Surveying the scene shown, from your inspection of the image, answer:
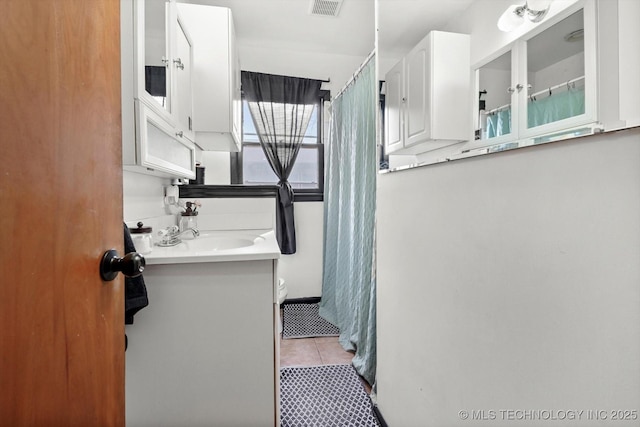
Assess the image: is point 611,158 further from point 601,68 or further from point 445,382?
point 445,382

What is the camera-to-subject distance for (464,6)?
0.74 metres

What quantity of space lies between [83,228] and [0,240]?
16 cm

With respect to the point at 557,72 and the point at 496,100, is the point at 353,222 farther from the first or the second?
the point at 557,72

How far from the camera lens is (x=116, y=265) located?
56cm

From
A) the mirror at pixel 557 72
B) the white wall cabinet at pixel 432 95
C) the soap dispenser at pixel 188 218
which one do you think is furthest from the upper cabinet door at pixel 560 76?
the soap dispenser at pixel 188 218

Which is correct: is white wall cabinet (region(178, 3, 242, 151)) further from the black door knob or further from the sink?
the black door knob

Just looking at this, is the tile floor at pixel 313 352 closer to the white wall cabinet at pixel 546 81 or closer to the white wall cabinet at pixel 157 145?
the white wall cabinet at pixel 157 145

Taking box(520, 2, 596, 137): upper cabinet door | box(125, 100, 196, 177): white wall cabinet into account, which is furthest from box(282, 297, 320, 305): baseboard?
box(520, 2, 596, 137): upper cabinet door

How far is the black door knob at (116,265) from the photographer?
0.54 m

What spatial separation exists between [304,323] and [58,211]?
2.21 meters

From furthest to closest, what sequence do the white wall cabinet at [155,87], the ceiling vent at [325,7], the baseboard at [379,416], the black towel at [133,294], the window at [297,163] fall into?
the window at [297,163]
the ceiling vent at [325,7]
the baseboard at [379,416]
the white wall cabinet at [155,87]
the black towel at [133,294]

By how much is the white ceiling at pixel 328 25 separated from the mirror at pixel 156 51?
99 cm

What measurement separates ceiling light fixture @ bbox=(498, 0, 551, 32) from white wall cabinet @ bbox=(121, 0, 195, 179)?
3.66ft

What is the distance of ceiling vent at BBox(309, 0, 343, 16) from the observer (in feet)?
6.48
